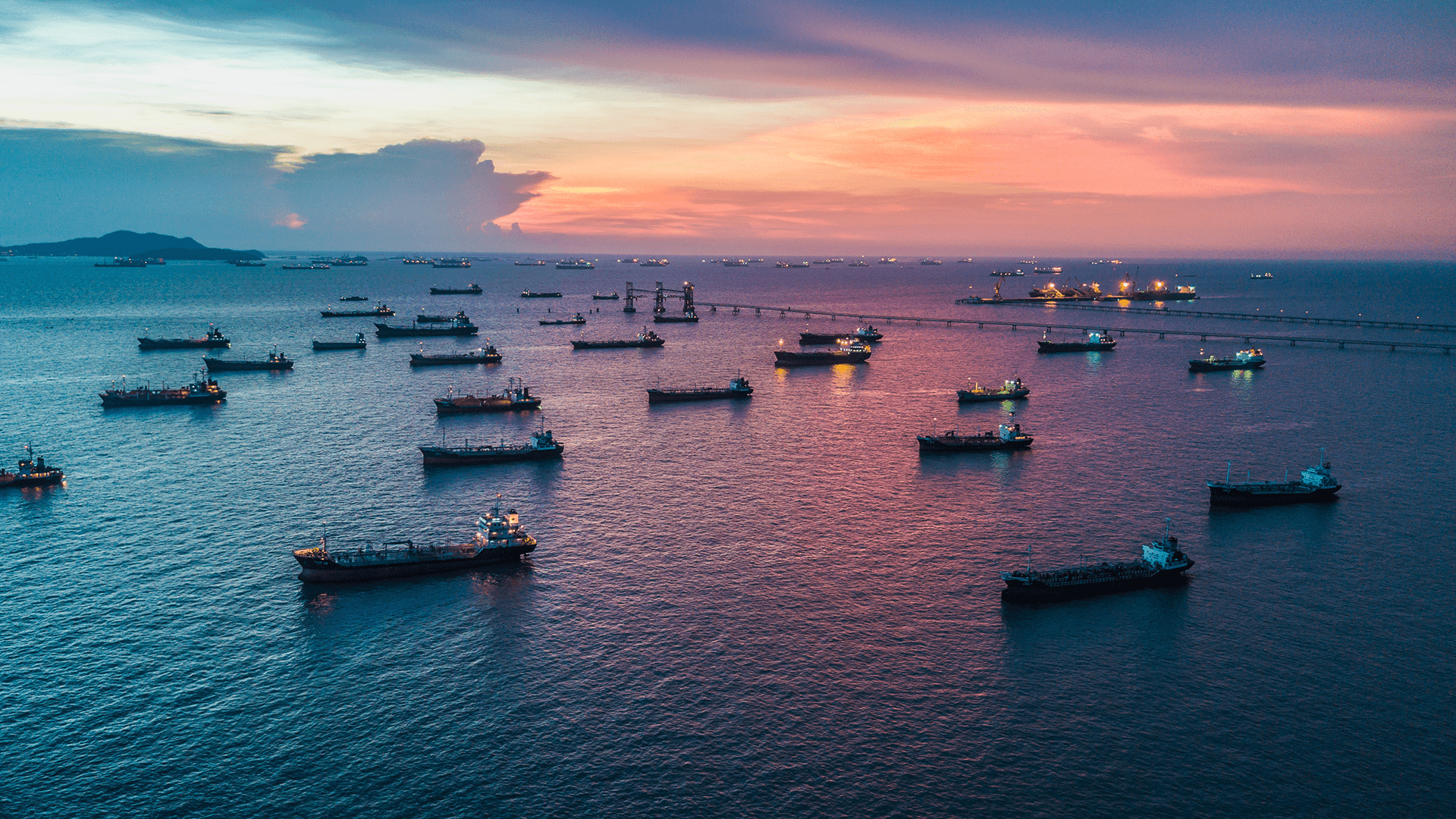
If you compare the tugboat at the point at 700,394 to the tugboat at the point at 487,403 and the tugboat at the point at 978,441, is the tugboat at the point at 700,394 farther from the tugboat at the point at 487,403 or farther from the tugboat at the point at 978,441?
the tugboat at the point at 978,441

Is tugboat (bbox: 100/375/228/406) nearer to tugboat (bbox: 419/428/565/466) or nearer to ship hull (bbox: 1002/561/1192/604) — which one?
tugboat (bbox: 419/428/565/466)

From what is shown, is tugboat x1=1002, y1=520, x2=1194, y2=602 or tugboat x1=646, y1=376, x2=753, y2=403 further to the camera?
tugboat x1=646, y1=376, x2=753, y2=403

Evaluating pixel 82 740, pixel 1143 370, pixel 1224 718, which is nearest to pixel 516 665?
Answer: pixel 82 740


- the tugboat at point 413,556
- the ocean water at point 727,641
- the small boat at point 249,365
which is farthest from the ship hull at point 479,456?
the small boat at point 249,365

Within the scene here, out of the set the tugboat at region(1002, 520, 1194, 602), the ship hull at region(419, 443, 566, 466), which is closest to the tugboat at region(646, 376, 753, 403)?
the ship hull at region(419, 443, 566, 466)

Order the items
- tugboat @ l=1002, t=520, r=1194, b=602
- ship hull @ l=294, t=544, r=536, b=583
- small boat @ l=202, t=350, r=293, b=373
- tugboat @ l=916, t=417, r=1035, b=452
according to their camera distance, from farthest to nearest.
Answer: small boat @ l=202, t=350, r=293, b=373, tugboat @ l=916, t=417, r=1035, b=452, ship hull @ l=294, t=544, r=536, b=583, tugboat @ l=1002, t=520, r=1194, b=602

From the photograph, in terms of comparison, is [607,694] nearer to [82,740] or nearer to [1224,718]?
[82,740]

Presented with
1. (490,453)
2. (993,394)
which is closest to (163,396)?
(490,453)
